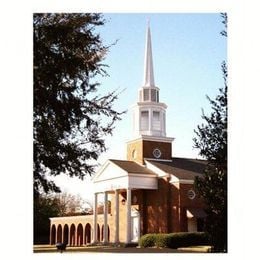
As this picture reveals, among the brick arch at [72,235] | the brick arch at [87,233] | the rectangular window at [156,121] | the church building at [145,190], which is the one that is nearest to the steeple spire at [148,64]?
the church building at [145,190]

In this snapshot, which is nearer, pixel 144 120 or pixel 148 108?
pixel 148 108

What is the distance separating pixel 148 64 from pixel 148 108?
296 centimetres

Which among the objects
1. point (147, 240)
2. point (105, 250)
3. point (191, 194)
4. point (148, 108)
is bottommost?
point (105, 250)

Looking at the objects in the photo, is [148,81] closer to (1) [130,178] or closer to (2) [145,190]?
(1) [130,178]

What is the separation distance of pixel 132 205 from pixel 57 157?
650 centimetres

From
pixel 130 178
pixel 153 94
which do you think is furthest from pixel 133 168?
pixel 153 94

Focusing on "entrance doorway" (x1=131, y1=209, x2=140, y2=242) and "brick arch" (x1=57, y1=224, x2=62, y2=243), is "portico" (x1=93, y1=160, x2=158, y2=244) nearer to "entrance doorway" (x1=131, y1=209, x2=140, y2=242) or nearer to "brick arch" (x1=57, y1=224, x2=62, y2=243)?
"entrance doorway" (x1=131, y1=209, x2=140, y2=242)

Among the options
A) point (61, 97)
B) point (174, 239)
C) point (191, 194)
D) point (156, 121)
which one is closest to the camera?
point (61, 97)

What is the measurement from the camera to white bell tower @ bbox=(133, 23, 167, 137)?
543 inches

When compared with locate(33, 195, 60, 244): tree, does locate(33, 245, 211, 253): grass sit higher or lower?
lower

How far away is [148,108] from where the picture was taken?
1659cm


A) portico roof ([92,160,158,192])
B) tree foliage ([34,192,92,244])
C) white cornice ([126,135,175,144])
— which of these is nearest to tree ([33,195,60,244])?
tree foliage ([34,192,92,244])
